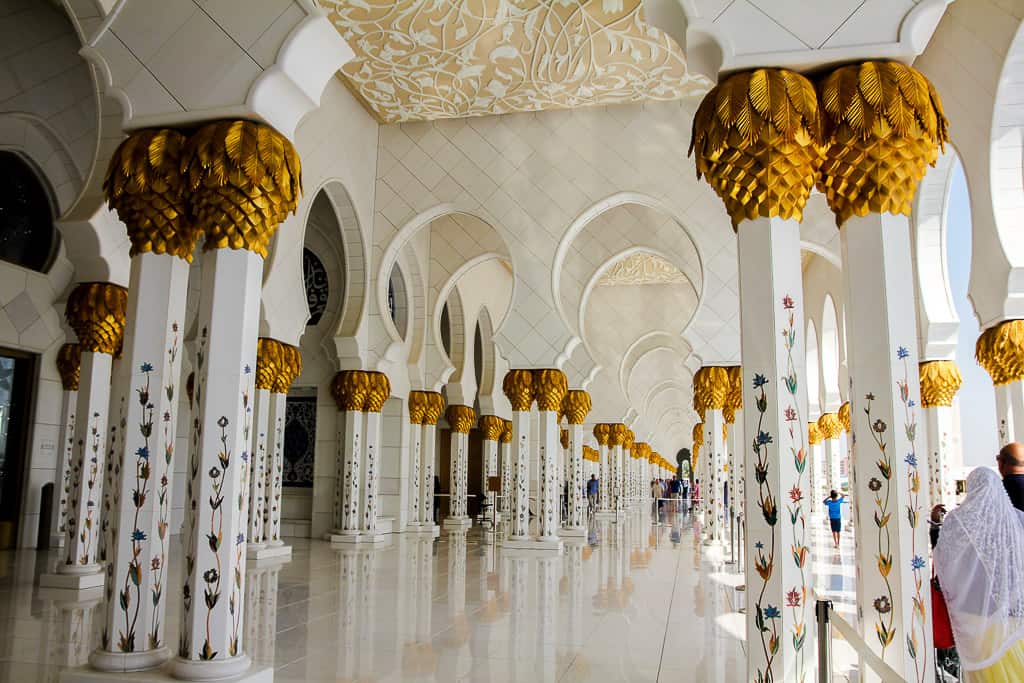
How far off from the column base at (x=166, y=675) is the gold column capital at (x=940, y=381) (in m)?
6.81

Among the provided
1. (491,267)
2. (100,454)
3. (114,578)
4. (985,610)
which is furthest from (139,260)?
(491,267)

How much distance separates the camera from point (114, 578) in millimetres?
3213

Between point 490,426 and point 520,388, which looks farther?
point 490,426

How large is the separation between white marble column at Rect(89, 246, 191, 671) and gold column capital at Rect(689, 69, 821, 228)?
8.01 feet

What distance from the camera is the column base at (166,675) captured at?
299cm

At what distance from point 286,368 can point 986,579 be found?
7.25 m

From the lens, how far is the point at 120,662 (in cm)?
313

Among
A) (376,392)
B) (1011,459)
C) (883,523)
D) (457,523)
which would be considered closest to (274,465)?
(376,392)

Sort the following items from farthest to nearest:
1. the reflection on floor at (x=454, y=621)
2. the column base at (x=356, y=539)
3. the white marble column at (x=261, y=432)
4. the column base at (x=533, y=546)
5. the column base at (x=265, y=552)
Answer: the column base at (x=356, y=539)
the column base at (x=533, y=546)
the white marble column at (x=261, y=432)
the column base at (x=265, y=552)
the reflection on floor at (x=454, y=621)

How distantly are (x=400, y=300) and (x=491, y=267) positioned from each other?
12.4 ft

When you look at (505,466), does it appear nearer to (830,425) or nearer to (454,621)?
(830,425)

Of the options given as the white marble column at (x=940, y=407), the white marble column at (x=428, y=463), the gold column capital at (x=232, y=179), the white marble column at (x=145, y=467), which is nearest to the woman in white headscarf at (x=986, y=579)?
the gold column capital at (x=232, y=179)

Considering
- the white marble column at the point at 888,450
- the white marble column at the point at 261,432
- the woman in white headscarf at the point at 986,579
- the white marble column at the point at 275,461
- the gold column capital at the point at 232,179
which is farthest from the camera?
the white marble column at the point at 275,461

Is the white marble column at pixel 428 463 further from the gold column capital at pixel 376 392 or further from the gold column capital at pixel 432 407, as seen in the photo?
the gold column capital at pixel 376 392
